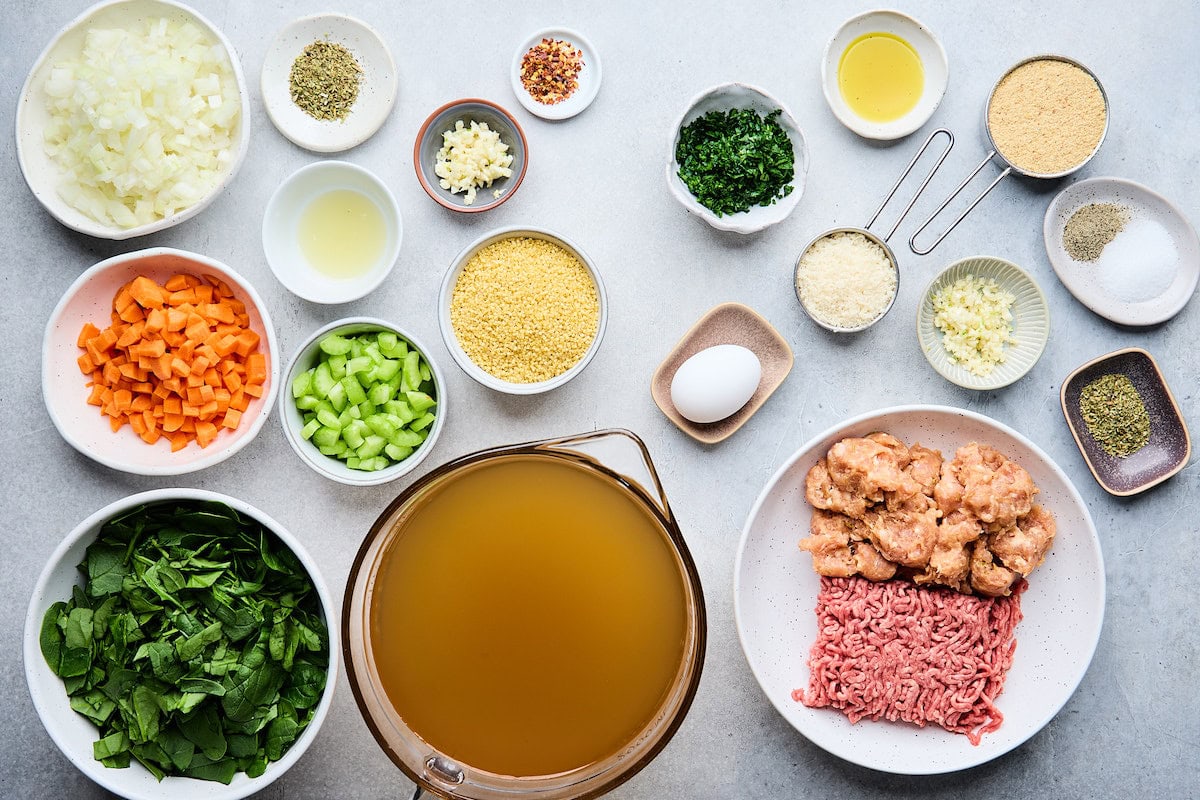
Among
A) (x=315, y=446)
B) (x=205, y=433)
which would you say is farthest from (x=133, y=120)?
(x=315, y=446)

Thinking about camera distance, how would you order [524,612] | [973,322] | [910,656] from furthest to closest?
[973,322] → [910,656] → [524,612]

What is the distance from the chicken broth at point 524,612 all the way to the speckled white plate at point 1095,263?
1.39 metres

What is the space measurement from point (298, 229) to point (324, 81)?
15.6 inches

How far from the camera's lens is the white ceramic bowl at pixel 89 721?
188 cm

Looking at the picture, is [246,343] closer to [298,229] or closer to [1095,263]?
[298,229]

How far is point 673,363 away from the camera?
7.22 feet

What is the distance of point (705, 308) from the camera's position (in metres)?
2.27

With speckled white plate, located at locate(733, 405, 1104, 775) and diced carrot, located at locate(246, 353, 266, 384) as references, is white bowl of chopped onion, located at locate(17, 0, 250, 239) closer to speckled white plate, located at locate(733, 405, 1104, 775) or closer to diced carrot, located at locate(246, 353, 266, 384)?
diced carrot, located at locate(246, 353, 266, 384)

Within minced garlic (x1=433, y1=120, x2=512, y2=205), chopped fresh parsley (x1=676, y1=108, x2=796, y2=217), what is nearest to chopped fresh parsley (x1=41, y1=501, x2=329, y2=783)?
minced garlic (x1=433, y1=120, x2=512, y2=205)

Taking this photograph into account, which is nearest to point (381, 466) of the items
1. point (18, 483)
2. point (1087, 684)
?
point (18, 483)

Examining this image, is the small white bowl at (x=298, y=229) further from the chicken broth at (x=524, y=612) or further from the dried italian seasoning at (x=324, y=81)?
the chicken broth at (x=524, y=612)

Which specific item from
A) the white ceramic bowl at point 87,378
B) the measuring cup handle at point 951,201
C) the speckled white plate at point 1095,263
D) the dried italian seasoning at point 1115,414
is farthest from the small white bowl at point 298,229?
the dried italian seasoning at point 1115,414

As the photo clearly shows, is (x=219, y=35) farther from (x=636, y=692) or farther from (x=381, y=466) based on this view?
(x=636, y=692)

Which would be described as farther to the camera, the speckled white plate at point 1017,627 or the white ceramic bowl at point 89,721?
the speckled white plate at point 1017,627
